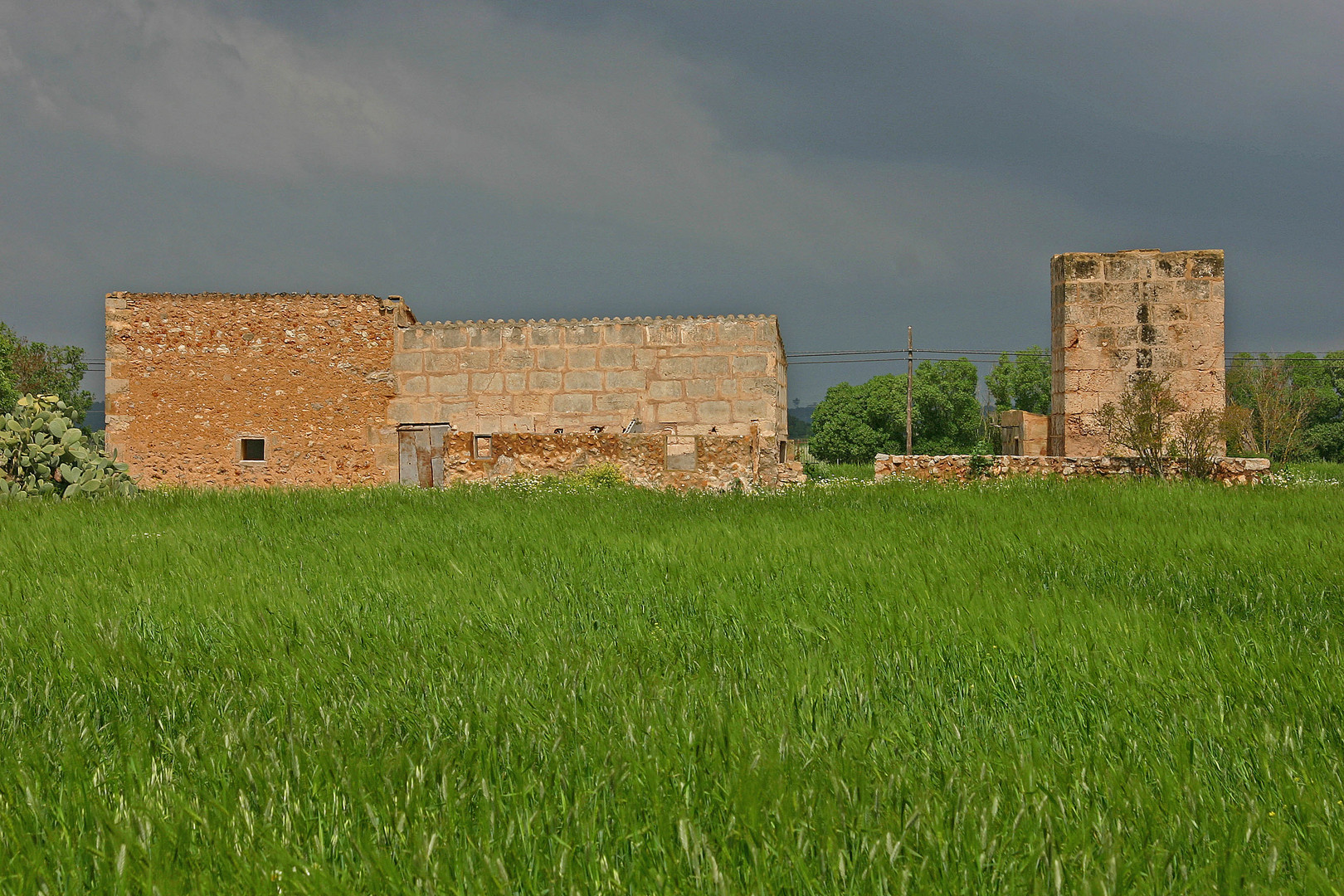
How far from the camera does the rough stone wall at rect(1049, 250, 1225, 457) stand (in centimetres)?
1199

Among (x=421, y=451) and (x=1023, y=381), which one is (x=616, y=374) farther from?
(x=1023, y=381)

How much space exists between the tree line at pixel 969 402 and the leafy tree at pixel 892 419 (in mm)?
61

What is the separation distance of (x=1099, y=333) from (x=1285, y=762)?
1143 cm

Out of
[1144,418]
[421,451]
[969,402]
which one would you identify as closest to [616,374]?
[421,451]

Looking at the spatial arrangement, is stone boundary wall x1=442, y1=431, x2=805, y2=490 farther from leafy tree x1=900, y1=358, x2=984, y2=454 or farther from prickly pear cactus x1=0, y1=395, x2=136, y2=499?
leafy tree x1=900, y1=358, x2=984, y2=454

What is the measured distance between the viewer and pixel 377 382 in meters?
18.1

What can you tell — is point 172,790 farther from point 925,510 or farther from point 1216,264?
point 1216,264

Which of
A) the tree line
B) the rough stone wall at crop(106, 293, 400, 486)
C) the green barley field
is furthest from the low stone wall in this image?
the tree line

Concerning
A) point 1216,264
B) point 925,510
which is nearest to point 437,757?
point 925,510

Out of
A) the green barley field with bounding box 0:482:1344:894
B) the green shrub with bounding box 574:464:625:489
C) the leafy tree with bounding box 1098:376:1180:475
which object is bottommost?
the green barley field with bounding box 0:482:1344:894

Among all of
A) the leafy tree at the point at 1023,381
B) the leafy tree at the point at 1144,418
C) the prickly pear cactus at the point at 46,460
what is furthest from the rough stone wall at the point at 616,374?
the leafy tree at the point at 1023,381

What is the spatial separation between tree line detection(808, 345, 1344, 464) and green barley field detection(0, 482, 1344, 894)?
47448 mm

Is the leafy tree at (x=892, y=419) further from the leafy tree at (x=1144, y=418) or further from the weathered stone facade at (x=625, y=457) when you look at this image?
the weathered stone facade at (x=625, y=457)

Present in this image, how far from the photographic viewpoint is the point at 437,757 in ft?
6.99
